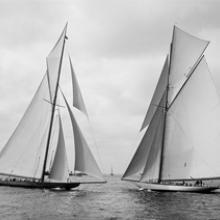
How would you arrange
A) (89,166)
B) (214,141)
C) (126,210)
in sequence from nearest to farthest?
(126,210) → (89,166) → (214,141)

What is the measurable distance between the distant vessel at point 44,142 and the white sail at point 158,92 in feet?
30.7

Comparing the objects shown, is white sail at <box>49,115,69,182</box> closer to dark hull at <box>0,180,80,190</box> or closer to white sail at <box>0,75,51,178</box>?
dark hull at <box>0,180,80,190</box>

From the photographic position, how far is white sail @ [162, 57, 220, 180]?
176 feet

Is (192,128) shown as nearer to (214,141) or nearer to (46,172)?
(214,141)

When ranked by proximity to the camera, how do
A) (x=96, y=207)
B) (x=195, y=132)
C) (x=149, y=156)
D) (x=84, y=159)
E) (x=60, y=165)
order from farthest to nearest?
1. (x=149, y=156)
2. (x=195, y=132)
3. (x=60, y=165)
4. (x=84, y=159)
5. (x=96, y=207)

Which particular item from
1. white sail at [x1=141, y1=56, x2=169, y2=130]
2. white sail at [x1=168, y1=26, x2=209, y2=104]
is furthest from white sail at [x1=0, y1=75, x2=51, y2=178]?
white sail at [x1=168, y1=26, x2=209, y2=104]

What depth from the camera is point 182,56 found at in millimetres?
57500

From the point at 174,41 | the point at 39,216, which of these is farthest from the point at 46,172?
the point at 174,41

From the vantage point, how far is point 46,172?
5538 centimetres

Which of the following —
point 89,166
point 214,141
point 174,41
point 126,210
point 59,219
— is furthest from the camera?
point 174,41

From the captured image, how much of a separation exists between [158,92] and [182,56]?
596 cm

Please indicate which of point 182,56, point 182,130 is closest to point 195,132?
point 182,130

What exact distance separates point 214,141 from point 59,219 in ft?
89.9

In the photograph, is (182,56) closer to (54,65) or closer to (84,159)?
(54,65)
